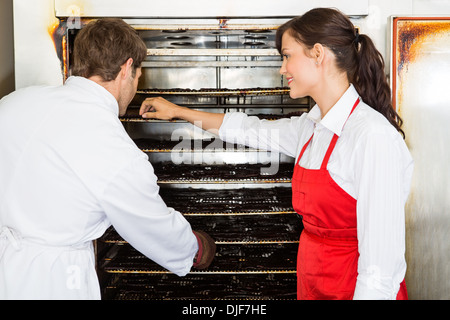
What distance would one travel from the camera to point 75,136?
131cm

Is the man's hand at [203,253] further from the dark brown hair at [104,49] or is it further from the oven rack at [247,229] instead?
the dark brown hair at [104,49]

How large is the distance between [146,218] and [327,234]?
0.71 m

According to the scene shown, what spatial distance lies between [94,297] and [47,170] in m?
0.57

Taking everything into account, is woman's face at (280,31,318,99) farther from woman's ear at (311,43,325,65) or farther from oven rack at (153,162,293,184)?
oven rack at (153,162,293,184)

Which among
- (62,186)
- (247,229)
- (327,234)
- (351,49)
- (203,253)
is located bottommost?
→ (247,229)

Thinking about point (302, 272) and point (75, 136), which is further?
point (302, 272)

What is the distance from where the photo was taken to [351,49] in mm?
1493

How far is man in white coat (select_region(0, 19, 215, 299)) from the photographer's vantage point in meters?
1.31

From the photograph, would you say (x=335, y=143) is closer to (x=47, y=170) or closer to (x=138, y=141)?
(x=47, y=170)

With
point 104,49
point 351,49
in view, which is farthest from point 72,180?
point 351,49

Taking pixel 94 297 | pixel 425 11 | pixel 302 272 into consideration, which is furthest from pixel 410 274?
pixel 94 297

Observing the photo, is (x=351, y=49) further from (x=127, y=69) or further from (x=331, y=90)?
(x=127, y=69)

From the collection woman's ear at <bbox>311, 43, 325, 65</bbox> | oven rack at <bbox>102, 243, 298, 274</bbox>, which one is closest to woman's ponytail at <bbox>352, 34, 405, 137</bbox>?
woman's ear at <bbox>311, 43, 325, 65</bbox>

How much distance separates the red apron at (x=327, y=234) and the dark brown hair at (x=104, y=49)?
0.86 meters
